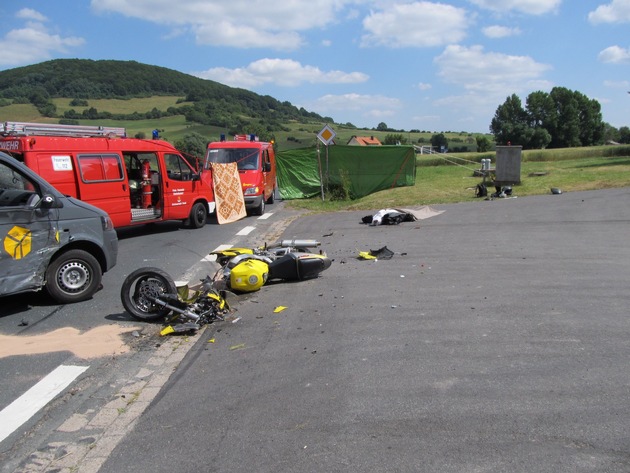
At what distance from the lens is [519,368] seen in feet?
14.3

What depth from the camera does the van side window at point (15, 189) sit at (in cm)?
667

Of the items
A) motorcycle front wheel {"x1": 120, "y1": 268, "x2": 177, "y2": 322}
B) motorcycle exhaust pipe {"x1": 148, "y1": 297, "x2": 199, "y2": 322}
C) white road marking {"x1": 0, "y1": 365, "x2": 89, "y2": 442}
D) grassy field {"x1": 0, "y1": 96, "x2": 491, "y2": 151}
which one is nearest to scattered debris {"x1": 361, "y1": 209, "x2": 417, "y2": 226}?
motorcycle front wheel {"x1": 120, "y1": 268, "x2": 177, "y2": 322}

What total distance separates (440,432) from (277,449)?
1.03 meters

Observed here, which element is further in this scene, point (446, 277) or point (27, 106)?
point (27, 106)

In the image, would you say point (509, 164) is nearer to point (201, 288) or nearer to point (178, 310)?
point (201, 288)

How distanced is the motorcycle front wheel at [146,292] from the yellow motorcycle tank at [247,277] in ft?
3.35

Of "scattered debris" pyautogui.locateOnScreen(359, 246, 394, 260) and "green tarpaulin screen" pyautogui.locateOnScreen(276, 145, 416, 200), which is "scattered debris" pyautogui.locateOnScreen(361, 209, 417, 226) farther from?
"green tarpaulin screen" pyautogui.locateOnScreen(276, 145, 416, 200)

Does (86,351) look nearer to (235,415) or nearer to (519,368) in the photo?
(235,415)

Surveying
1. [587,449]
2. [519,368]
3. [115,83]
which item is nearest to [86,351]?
[519,368]

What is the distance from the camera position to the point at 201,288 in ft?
22.5

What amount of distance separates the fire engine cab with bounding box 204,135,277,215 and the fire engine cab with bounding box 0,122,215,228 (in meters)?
1.98

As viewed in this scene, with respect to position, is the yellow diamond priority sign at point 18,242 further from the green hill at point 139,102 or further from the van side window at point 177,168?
the green hill at point 139,102

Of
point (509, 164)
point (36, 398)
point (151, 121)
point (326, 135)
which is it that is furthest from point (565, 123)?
point (36, 398)

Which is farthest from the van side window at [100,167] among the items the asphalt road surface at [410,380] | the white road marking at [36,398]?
the white road marking at [36,398]
